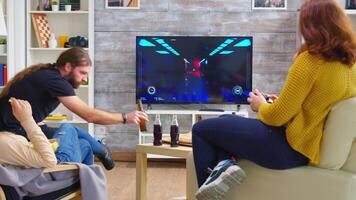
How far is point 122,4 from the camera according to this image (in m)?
5.50

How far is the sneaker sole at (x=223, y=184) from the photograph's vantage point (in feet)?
8.16

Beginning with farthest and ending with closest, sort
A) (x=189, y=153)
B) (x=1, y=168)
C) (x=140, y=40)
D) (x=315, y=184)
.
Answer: (x=140, y=40)
(x=189, y=153)
(x=315, y=184)
(x=1, y=168)

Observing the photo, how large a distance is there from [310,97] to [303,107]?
59 mm

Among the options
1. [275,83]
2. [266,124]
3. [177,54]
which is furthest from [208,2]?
[266,124]

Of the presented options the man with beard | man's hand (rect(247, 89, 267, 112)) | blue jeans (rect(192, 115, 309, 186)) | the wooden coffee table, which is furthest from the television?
blue jeans (rect(192, 115, 309, 186))

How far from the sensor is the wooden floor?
3982 mm

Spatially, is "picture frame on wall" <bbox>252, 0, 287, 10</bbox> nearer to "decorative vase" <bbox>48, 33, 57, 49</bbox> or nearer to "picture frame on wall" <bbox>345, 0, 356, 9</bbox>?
"picture frame on wall" <bbox>345, 0, 356, 9</bbox>

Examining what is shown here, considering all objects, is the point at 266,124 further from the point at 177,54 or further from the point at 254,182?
the point at 177,54

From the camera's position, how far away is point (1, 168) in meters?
2.28

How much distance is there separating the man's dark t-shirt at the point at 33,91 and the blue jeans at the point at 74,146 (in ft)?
0.75

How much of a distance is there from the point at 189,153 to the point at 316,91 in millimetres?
945

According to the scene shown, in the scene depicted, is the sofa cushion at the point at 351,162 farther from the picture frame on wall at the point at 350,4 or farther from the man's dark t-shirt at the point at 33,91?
the picture frame on wall at the point at 350,4

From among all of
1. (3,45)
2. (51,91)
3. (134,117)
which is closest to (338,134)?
(134,117)

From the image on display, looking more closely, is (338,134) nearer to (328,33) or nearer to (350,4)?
(328,33)
